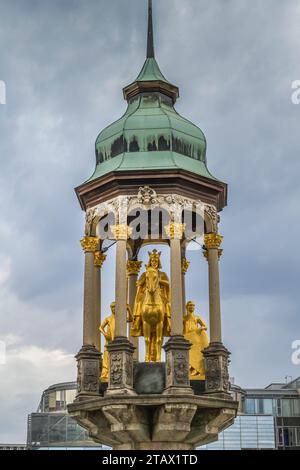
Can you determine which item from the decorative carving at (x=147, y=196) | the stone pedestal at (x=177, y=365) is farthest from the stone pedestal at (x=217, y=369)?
the decorative carving at (x=147, y=196)

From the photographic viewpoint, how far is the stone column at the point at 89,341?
20.3 meters

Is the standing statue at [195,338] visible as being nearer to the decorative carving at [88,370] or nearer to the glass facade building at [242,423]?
the decorative carving at [88,370]

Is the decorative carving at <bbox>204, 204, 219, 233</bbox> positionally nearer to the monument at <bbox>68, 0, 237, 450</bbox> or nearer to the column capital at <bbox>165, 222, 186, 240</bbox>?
the monument at <bbox>68, 0, 237, 450</bbox>

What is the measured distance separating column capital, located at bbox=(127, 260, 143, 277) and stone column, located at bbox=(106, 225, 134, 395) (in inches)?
128

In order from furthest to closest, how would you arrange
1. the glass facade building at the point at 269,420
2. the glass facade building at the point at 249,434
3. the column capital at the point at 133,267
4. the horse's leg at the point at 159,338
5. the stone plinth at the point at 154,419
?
the glass facade building at the point at 269,420
the glass facade building at the point at 249,434
the column capital at the point at 133,267
the horse's leg at the point at 159,338
the stone plinth at the point at 154,419

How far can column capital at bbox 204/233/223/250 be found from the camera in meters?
21.8

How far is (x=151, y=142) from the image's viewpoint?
21578 mm

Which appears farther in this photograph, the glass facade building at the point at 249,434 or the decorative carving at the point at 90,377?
the glass facade building at the point at 249,434

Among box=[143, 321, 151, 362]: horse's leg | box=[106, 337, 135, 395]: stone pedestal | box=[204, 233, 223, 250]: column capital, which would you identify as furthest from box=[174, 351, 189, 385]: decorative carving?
box=[204, 233, 223, 250]: column capital

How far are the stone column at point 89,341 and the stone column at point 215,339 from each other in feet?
8.47
